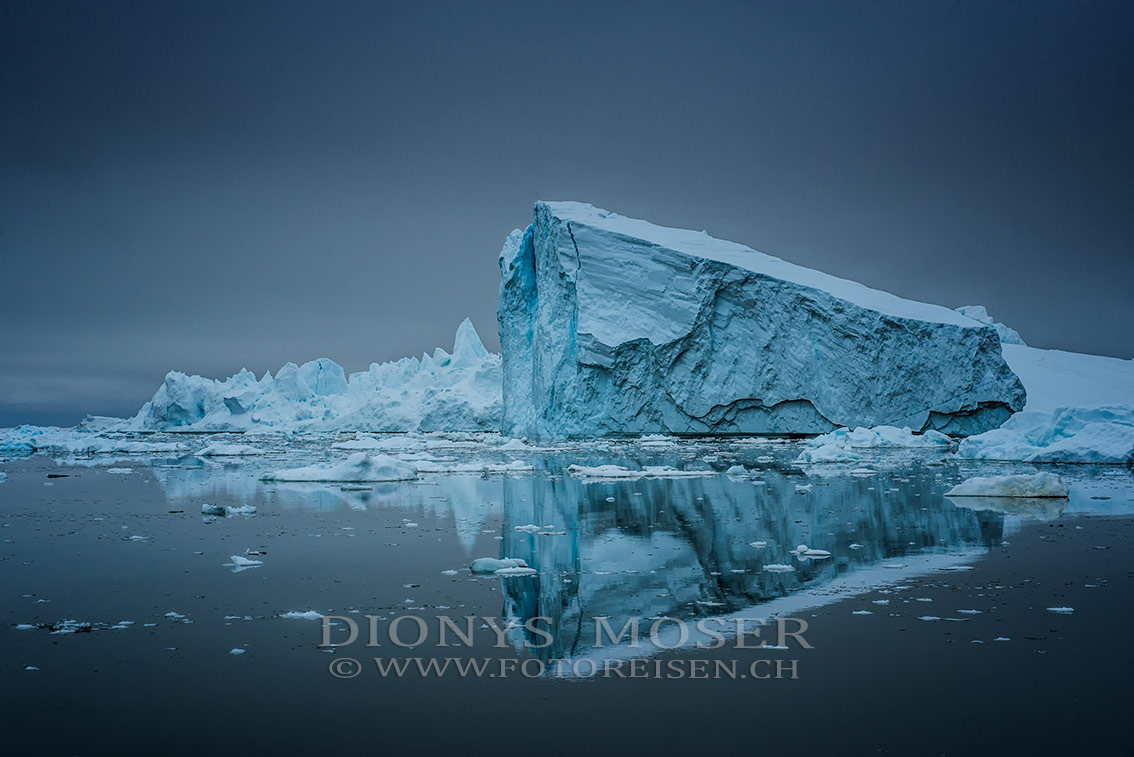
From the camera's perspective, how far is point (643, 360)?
2236cm

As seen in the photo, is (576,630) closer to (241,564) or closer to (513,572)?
(513,572)

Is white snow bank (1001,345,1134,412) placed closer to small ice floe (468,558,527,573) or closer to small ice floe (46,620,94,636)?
small ice floe (468,558,527,573)

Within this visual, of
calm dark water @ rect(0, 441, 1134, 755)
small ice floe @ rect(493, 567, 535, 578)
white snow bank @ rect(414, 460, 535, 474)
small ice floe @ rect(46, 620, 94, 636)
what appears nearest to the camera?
calm dark water @ rect(0, 441, 1134, 755)

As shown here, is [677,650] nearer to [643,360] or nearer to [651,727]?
[651,727]

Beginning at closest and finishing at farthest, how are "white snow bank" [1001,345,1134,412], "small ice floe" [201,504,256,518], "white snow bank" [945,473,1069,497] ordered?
"small ice floe" [201,504,256,518], "white snow bank" [945,473,1069,497], "white snow bank" [1001,345,1134,412]

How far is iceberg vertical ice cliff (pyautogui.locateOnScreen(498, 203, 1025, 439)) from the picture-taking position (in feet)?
73.7

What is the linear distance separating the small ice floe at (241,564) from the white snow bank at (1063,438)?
12213 mm

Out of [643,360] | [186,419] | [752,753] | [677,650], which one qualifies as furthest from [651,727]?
[186,419]

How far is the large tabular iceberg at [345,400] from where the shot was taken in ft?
117

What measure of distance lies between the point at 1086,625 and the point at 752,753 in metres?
1.87

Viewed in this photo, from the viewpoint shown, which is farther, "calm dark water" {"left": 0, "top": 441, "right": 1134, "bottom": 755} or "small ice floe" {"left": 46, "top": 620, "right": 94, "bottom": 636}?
"small ice floe" {"left": 46, "top": 620, "right": 94, "bottom": 636}

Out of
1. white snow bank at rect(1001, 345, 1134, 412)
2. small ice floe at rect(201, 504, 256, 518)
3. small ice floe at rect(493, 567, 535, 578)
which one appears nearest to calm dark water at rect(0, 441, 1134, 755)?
small ice floe at rect(493, 567, 535, 578)

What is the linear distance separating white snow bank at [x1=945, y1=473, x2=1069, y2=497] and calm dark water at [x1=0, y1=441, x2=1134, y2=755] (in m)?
0.68

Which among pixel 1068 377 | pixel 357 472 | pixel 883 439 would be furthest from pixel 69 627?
pixel 1068 377
